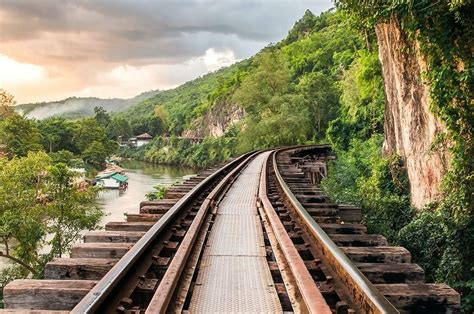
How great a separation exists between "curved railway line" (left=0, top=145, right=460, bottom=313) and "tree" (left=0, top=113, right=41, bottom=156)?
58999mm

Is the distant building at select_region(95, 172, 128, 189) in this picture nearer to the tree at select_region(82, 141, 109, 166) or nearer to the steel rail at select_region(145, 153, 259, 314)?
the tree at select_region(82, 141, 109, 166)

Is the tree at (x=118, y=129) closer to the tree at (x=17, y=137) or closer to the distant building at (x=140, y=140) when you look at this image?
the distant building at (x=140, y=140)

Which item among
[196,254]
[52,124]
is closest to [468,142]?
[196,254]

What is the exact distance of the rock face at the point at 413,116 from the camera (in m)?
9.49

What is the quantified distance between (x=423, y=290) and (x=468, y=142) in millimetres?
5917

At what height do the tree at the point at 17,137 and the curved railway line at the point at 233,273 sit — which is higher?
the tree at the point at 17,137

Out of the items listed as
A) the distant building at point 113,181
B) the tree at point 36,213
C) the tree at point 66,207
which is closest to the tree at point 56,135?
the distant building at point 113,181

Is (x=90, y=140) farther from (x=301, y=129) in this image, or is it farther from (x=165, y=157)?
(x=301, y=129)

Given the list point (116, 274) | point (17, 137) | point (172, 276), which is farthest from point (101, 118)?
point (116, 274)

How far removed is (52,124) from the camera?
83500mm

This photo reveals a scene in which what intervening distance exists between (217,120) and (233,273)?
86.6m

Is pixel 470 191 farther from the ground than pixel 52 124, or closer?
closer

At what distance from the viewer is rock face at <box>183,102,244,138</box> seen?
269 ft

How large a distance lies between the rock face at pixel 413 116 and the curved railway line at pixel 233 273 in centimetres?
472
